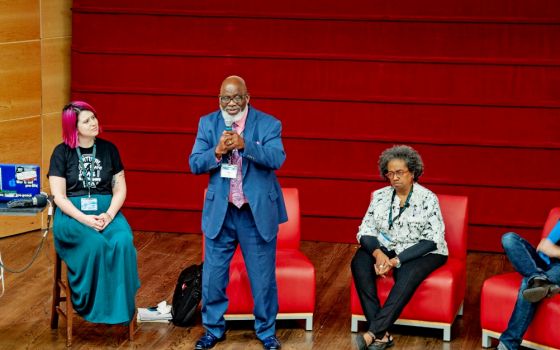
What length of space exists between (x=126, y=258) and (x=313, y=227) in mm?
2430

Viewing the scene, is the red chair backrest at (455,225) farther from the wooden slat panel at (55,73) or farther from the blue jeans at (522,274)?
the wooden slat panel at (55,73)

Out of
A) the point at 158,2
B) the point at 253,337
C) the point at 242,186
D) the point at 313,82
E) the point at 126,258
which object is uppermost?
the point at 158,2

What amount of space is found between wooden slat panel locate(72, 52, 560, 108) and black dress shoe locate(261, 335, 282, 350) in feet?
7.96

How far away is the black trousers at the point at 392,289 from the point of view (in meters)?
5.57

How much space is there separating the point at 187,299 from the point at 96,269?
618 mm

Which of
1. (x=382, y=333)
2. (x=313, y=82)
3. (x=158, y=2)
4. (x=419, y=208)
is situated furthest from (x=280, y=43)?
(x=382, y=333)

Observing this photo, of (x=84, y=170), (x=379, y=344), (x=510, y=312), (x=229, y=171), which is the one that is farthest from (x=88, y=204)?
(x=510, y=312)

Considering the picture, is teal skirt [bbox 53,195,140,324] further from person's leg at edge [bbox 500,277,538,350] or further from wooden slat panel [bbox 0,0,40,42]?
wooden slat panel [bbox 0,0,40,42]

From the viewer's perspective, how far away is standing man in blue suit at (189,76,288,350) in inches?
211

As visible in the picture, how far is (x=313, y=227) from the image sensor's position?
7.83 meters

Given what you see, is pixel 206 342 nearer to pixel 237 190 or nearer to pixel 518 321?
pixel 237 190

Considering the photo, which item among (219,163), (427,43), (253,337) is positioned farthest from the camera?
(427,43)

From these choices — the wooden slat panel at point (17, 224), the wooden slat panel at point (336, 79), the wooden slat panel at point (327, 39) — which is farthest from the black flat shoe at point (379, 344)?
the wooden slat panel at point (17, 224)

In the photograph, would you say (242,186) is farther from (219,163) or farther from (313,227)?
(313,227)
